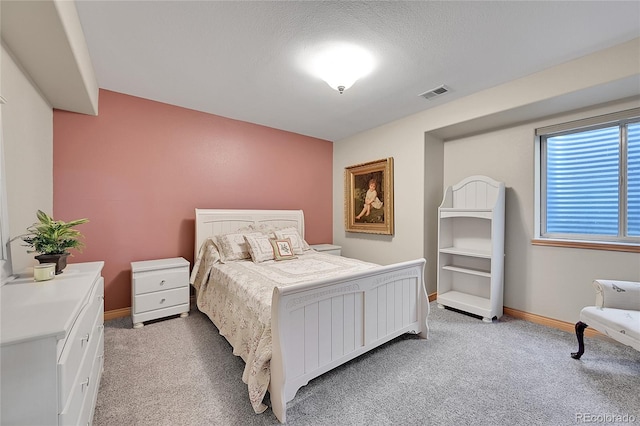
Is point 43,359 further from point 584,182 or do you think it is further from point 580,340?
point 584,182

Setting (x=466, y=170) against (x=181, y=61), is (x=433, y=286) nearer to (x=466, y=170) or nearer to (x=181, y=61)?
(x=466, y=170)

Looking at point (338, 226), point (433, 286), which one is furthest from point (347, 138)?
point (433, 286)

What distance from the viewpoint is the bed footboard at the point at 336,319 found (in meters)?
1.54

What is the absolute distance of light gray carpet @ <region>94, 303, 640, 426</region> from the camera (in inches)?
60.7

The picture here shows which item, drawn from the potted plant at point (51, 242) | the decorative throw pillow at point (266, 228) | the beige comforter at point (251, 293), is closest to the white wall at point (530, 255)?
the beige comforter at point (251, 293)

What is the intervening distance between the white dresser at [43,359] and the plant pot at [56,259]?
1.09 ft

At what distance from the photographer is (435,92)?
2.80 m

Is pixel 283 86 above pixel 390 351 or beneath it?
above

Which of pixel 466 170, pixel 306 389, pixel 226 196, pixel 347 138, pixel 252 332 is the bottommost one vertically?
pixel 306 389

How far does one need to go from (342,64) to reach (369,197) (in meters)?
2.24

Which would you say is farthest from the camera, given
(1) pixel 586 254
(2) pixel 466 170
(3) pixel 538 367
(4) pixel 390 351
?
(2) pixel 466 170

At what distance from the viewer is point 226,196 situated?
3.60 m

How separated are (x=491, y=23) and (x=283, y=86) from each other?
5.92ft

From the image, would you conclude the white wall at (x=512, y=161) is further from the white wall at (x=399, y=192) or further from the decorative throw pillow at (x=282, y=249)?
the decorative throw pillow at (x=282, y=249)
